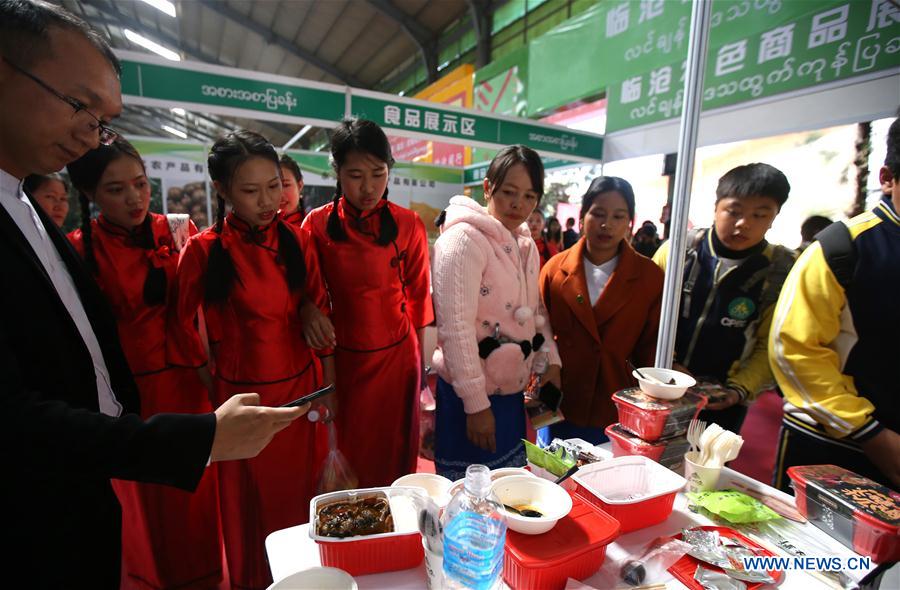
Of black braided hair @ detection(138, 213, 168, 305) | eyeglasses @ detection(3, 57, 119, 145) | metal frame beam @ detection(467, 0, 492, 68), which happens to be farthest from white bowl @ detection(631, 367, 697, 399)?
metal frame beam @ detection(467, 0, 492, 68)

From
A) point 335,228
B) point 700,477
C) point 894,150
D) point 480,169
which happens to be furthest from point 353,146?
point 480,169

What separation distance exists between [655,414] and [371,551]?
2.55 ft

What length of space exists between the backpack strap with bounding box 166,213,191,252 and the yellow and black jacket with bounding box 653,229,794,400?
1961 mm

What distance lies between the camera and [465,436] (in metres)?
1.56

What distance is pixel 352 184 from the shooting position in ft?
5.18

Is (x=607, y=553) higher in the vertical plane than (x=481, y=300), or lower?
lower

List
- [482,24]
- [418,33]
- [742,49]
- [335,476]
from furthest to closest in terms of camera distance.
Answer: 1. [418,33]
2. [482,24]
3. [742,49]
4. [335,476]

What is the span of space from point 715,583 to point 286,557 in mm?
821

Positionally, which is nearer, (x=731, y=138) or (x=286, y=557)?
(x=286, y=557)

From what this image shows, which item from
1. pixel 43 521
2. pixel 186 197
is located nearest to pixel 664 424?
pixel 43 521

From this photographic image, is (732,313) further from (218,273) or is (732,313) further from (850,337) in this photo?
(218,273)

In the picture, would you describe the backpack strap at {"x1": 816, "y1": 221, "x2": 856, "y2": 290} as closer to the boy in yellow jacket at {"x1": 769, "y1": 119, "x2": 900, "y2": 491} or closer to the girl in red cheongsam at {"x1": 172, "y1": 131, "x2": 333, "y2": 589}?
the boy in yellow jacket at {"x1": 769, "y1": 119, "x2": 900, "y2": 491}

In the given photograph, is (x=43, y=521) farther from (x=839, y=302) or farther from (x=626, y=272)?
(x=839, y=302)

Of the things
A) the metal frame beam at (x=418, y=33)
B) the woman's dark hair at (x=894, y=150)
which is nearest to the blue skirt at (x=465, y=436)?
the woman's dark hair at (x=894, y=150)
